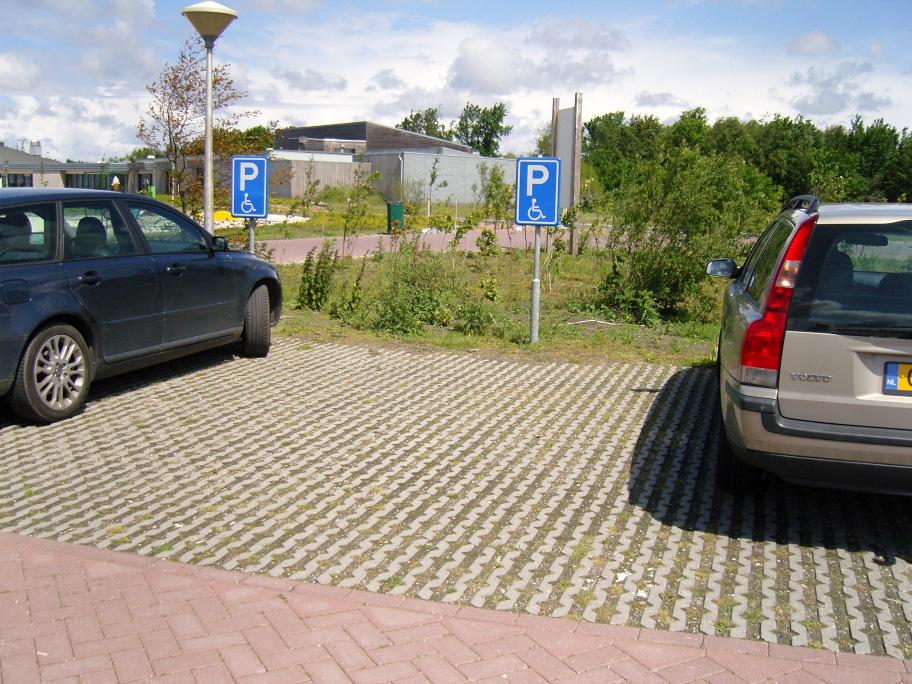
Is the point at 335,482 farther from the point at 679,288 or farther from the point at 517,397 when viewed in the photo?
the point at 679,288

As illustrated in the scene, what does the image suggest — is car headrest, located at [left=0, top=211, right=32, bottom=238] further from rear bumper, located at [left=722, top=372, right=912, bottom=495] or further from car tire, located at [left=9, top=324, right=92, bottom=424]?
rear bumper, located at [left=722, top=372, right=912, bottom=495]

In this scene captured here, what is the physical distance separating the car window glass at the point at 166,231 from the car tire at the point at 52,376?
1.39 metres

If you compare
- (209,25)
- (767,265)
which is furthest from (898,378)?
(209,25)

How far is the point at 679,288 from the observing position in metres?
12.2


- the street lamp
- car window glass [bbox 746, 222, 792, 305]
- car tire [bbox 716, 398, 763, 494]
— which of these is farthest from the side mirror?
the street lamp

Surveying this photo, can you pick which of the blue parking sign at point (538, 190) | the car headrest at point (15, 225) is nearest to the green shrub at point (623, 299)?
the blue parking sign at point (538, 190)

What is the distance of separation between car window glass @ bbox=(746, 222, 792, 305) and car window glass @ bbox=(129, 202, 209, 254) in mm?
5077

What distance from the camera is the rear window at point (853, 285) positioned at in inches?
177

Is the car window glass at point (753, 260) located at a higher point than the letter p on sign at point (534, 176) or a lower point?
lower

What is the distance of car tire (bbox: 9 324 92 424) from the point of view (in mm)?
6570

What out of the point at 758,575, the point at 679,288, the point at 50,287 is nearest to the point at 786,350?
the point at 758,575

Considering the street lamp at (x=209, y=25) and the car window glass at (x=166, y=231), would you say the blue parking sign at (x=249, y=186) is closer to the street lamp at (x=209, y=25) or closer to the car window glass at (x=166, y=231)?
the street lamp at (x=209, y=25)

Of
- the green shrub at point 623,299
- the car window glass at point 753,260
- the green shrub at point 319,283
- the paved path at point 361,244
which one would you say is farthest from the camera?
the paved path at point 361,244

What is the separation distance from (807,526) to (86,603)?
3.82m
